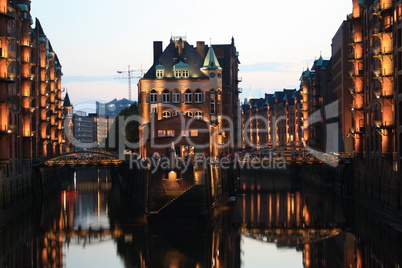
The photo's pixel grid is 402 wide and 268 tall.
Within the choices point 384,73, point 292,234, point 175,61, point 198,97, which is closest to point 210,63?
point 175,61

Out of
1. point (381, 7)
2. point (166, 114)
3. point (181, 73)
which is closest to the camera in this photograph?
point (381, 7)

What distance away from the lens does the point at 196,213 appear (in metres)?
57.4

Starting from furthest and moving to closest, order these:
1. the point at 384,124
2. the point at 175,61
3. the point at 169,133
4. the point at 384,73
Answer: the point at 175,61 < the point at 169,133 < the point at 384,73 < the point at 384,124

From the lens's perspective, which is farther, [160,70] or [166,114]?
[160,70]

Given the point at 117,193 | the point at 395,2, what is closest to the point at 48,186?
the point at 117,193

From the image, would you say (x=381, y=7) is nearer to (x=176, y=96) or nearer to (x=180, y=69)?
(x=176, y=96)

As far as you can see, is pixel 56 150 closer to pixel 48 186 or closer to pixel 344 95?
pixel 48 186

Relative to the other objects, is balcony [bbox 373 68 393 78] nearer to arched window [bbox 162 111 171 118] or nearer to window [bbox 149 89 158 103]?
arched window [bbox 162 111 171 118]

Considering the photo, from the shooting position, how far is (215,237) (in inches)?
2060

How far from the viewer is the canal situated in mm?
44156

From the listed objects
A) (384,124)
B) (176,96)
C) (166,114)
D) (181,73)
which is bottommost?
(384,124)

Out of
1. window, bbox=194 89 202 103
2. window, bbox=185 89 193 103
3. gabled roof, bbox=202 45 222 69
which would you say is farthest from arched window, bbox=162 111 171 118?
gabled roof, bbox=202 45 222 69

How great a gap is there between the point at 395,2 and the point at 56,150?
7902 centimetres

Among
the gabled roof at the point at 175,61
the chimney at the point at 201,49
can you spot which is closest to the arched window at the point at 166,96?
the gabled roof at the point at 175,61
